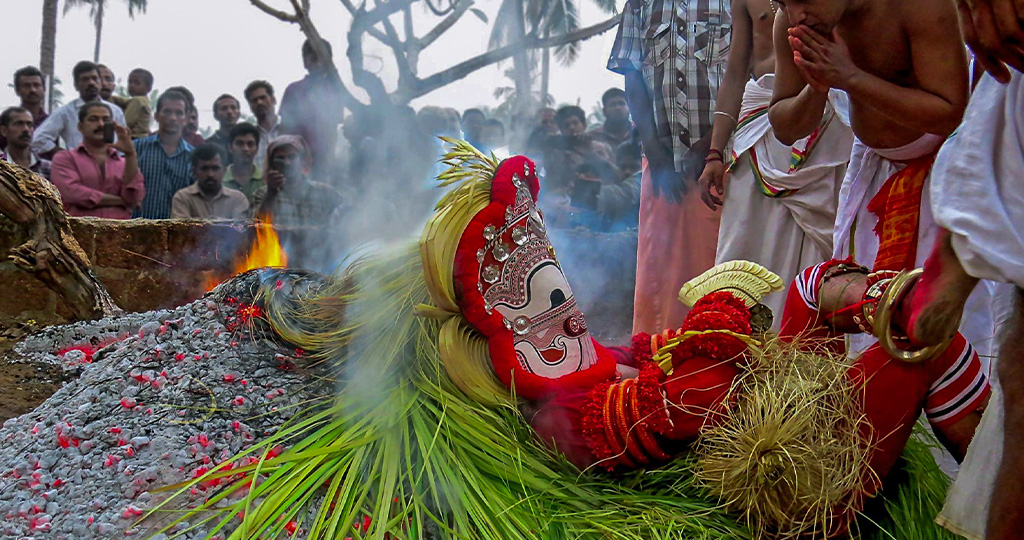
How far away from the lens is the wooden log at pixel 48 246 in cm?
441

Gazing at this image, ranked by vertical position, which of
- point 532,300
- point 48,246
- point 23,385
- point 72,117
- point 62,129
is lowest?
point 23,385

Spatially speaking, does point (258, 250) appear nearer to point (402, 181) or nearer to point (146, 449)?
point (402, 181)

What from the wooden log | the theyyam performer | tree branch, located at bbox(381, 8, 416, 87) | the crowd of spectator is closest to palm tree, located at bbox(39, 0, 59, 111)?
the crowd of spectator

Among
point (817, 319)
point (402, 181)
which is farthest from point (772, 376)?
point (402, 181)

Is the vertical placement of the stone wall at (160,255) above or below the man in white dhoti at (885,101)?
below

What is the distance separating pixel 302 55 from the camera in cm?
469

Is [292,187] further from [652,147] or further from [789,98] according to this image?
[789,98]

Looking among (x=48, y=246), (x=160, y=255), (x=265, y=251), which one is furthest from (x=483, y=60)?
(x=48, y=246)

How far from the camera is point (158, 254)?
5.38 meters

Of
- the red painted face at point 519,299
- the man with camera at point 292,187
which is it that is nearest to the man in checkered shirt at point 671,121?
the red painted face at point 519,299

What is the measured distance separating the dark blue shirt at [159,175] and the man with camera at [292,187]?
176 centimetres

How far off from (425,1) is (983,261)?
283 cm

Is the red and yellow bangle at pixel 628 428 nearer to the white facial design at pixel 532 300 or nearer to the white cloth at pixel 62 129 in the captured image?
the white facial design at pixel 532 300

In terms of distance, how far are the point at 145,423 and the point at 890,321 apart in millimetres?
1897
